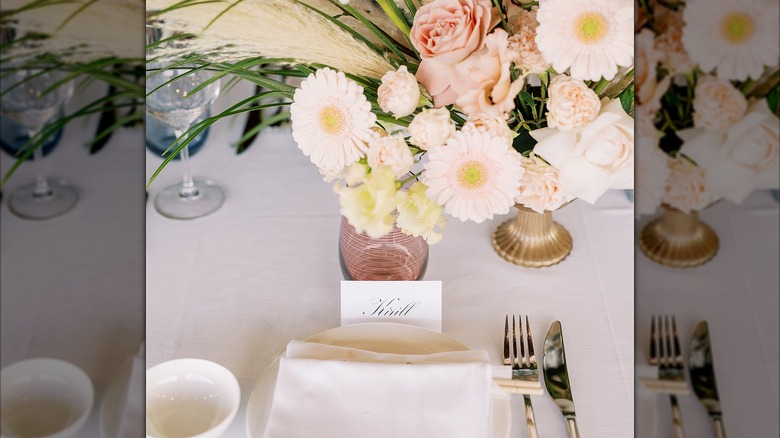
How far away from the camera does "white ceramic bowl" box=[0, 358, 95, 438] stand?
0.18 meters

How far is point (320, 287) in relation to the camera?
80 cm

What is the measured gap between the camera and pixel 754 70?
0.17 meters

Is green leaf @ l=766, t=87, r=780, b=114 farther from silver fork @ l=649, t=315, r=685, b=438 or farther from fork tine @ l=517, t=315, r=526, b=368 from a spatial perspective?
fork tine @ l=517, t=315, r=526, b=368

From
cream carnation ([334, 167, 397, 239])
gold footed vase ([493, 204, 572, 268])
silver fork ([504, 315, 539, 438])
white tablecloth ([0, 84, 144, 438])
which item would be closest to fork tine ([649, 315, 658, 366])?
white tablecloth ([0, 84, 144, 438])

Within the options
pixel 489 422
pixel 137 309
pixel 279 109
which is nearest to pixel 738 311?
pixel 137 309

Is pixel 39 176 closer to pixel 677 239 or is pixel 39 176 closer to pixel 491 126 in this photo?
pixel 677 239

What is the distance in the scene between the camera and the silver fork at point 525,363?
0.62m

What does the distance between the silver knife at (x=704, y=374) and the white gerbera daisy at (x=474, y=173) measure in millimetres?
351

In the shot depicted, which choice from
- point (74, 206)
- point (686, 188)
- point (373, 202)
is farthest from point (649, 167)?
point (373, 202)

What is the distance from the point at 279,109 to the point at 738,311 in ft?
3.54

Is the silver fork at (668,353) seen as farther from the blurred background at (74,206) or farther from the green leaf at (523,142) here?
the green leaf at (523,142)

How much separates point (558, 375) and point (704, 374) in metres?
0.50

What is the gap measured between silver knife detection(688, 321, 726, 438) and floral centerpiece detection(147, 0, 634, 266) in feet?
1.11

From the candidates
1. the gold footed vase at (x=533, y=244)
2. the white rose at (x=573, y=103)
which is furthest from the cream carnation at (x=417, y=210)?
the gold footed vase at (x=533, y=244)
